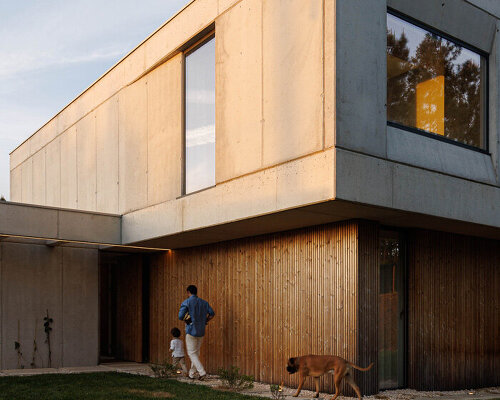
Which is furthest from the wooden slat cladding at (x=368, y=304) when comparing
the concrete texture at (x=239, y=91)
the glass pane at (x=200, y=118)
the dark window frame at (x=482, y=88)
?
the glass pane at (x=200, y=118)

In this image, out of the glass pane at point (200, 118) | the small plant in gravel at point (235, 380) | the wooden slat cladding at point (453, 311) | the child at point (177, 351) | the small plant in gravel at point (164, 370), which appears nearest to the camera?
the small plant in gravel at point (235, 380)

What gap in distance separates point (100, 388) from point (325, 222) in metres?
4.20

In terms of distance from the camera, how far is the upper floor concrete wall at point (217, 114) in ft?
29.5

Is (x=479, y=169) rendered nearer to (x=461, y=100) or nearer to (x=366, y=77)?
(x=461, y=100)

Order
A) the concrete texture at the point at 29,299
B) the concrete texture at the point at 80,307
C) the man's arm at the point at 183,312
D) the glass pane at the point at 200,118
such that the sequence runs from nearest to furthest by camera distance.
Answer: the man's arm at the point at 183,312 → the glass pane at the point at 200,118 → the concrete texture at the point at 29,299 → the concrete texture at the point at 80,307

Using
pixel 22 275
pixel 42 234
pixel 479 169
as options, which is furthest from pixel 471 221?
pixel 22 275

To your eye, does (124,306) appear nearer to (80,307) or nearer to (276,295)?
(80,307)

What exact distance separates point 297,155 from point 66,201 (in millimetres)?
10337

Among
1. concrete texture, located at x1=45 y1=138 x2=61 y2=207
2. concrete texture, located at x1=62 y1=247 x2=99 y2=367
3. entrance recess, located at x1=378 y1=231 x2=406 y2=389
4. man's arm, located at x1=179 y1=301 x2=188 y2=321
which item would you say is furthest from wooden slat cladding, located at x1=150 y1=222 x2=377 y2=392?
concrete texture, located at x1=45 y1=138 x2=61 y2=207

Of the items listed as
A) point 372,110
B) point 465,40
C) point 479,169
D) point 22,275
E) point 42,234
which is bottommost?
point 22,275

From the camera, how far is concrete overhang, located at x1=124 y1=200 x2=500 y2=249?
351 inches

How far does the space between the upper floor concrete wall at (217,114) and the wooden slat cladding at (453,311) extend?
10.1 ft

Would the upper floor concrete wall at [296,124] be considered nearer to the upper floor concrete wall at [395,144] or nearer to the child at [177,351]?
the upper floor concrete wall at [395,144]

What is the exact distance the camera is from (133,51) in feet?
46.1
